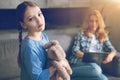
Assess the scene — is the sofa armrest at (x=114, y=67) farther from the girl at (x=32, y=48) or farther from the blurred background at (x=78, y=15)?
the girl at (x=32, y=48)

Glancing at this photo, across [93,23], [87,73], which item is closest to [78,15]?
[93,23]

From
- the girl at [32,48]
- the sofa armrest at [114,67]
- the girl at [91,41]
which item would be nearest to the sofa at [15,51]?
the sofa armrest at [114,67]

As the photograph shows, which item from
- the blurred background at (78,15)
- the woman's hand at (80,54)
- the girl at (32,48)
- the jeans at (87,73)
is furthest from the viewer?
the blurred background at (78,15)

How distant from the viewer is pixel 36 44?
4.50ft

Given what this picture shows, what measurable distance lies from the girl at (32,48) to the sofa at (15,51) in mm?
834

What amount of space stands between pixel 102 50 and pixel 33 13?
1.27 meters

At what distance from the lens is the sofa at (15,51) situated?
2.25 m

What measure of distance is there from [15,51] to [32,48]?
0.99 meters

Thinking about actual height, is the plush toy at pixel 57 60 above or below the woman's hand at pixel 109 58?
above

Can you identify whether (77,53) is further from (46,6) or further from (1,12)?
(1,12)

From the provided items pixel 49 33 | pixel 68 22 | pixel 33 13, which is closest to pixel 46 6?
pixel 49 33

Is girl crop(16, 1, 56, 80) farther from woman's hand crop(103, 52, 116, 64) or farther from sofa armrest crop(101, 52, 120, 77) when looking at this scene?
sofa armrest crop(101, 52, 120, 77)

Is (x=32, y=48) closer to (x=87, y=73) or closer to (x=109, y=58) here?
(x=87, y=73)

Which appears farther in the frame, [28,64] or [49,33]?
[49,33]
